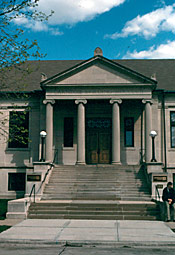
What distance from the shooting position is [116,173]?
72.9 ft

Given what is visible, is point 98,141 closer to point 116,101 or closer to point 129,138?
point 129,138

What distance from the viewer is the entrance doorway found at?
88.0ft

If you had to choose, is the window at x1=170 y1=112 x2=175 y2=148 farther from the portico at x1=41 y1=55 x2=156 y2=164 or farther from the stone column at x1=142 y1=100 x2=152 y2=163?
the stone column at x1=142 y1=100 x2=152 y2=163

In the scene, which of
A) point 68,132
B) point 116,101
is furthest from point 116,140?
point 68,132

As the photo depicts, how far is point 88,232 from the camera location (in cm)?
1207

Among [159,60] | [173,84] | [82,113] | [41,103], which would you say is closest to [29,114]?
[41,103]

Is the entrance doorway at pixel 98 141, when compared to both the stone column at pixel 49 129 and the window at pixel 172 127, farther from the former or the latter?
the window at pixel 172 127

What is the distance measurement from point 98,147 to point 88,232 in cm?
1515

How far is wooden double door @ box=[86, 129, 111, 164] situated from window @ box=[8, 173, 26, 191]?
5310 millimetres

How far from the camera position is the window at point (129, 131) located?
2691 centimetres

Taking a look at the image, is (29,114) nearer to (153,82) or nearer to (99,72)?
(99,72)

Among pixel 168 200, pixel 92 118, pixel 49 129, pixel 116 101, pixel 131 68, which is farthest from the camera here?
pixel 131 68

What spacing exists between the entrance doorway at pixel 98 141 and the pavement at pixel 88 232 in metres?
12.2

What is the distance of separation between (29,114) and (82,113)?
5.20m
